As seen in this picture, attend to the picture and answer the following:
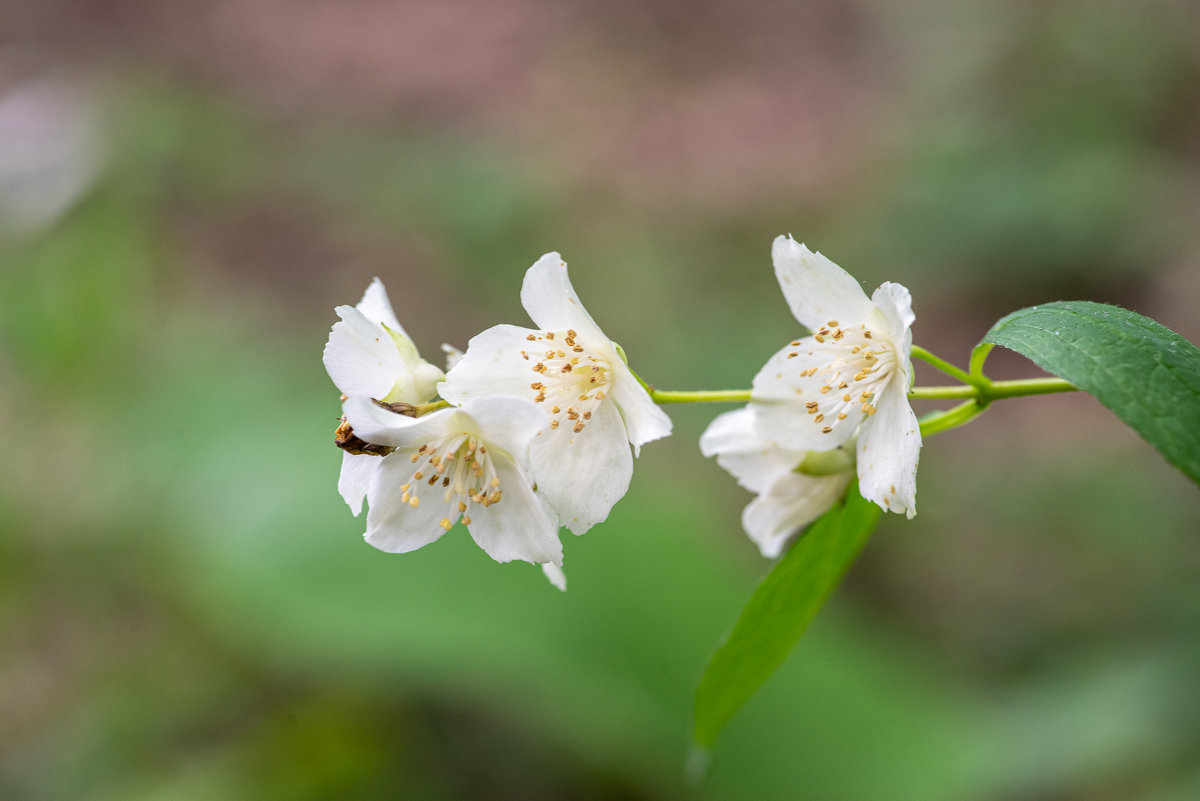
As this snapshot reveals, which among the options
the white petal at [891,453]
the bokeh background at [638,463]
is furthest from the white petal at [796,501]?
the bokeh background at [638,463]

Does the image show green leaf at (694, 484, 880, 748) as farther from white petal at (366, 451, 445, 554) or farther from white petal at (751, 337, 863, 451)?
Result: white petal at (366, 451, 445, 554)

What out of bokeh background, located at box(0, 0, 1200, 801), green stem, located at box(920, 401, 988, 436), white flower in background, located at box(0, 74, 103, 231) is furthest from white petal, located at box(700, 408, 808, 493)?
white flower in background, located at box(0, 74, 103, 231)

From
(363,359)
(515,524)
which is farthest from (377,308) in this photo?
(515,524)

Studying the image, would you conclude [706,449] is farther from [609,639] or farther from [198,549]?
[198,549]

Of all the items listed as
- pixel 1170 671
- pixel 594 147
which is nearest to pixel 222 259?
pixel 594 147

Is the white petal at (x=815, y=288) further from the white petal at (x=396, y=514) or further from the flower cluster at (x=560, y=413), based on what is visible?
the white petal at (x=396, y=514)

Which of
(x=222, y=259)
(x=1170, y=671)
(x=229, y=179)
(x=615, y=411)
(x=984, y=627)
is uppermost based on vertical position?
(x=229, y=179)

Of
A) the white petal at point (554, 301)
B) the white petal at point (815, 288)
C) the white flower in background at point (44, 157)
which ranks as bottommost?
the white petal at point (554, 301)
